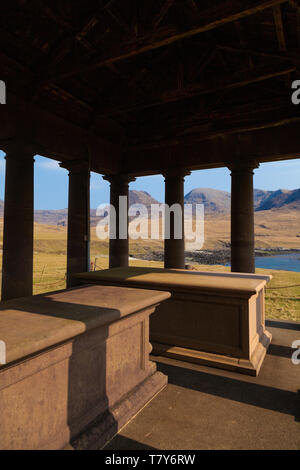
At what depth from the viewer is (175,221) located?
397 inches

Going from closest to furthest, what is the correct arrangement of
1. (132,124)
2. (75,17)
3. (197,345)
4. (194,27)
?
(197,345)
(194,27)
(75,17)
(132,124)

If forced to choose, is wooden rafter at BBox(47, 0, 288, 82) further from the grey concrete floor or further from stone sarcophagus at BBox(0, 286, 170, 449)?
the grey concrete floor

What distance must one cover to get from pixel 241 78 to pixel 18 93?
5.61 m

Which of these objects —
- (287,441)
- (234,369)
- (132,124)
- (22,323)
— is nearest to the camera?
(22,323)

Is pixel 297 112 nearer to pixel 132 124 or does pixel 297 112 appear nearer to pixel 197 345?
pixel 132 124

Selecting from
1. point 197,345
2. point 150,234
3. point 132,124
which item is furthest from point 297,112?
point 150,234

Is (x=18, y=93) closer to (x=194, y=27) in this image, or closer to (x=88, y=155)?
(x=88, y=155)

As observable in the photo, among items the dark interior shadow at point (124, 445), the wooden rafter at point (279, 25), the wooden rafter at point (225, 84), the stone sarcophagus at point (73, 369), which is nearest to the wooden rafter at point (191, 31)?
the wooden rafter at point (279, 25)

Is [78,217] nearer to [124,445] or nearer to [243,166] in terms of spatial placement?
[243,166]

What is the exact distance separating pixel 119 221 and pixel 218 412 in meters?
8.55

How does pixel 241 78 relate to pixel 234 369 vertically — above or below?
above

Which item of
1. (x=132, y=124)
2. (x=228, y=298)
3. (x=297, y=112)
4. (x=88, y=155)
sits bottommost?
(x=228, y=298)

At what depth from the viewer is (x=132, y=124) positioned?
1074cm

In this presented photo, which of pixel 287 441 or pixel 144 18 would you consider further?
pixel 144 18
